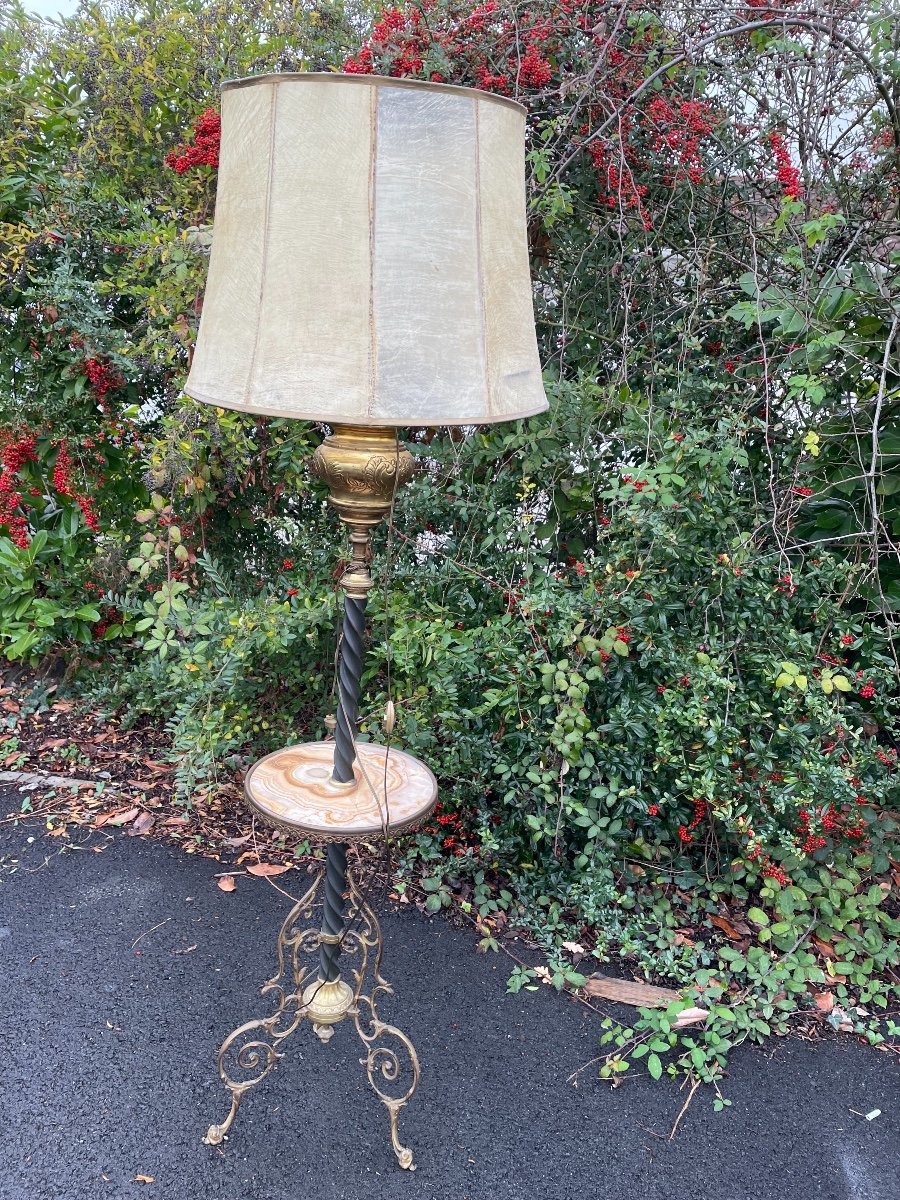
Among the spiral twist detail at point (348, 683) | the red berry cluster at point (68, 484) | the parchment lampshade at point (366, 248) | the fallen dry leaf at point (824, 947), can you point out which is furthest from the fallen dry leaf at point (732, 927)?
the red berry cluster at point (68, 484)

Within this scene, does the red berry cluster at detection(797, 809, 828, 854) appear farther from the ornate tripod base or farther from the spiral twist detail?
the spiral twist detail

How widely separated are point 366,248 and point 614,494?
1.31 metres

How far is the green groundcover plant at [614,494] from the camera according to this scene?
2334mm

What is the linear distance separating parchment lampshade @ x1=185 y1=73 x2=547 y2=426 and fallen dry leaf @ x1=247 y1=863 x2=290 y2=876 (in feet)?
6.43

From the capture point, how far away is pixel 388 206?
1085 mm

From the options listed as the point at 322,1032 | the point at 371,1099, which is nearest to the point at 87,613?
the point at 322,1032

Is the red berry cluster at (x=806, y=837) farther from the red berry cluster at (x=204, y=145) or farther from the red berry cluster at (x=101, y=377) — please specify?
the red berry cluster at (x=101, y=377)

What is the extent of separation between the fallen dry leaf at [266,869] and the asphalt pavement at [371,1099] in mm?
254

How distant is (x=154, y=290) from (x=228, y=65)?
832 mm

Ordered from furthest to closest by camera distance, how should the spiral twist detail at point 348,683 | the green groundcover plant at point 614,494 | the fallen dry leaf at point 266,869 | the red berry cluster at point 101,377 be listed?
1. the red berry cluster at point 101,377
2. the fallen dry leaf at point 266,869
3. the green groundcover plant at point 614,494
4. the spiral twist detail at point 348,683

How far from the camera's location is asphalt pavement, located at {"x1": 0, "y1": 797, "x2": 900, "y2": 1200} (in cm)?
178

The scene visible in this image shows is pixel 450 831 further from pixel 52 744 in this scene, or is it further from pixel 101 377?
pixel 101 377

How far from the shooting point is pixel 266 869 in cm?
276

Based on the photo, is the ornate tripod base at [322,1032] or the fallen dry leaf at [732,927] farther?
the fallen dry leaf at [732,927]
